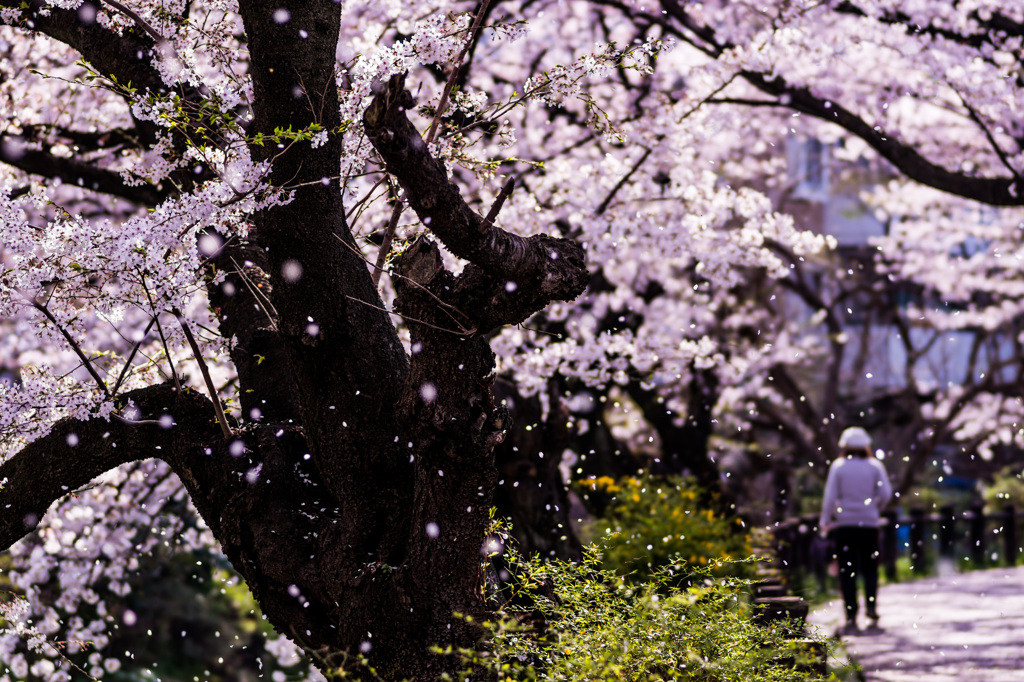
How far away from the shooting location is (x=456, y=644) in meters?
4.14

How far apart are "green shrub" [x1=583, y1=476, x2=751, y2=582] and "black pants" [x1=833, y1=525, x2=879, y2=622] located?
110 cm

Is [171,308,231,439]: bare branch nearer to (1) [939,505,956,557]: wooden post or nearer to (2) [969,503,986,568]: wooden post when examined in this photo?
(1) [939,505,956,557]: wooden post

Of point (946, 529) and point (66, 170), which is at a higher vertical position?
point (66, 170)

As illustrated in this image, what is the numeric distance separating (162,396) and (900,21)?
25.0ft

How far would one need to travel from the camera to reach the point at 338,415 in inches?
183

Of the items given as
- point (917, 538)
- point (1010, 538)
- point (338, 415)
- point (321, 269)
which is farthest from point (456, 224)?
point (1010, 538)

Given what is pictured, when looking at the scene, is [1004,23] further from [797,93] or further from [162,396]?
[162,396]

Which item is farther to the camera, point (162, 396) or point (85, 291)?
point (162, 396)

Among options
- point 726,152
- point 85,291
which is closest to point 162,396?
point 85,291

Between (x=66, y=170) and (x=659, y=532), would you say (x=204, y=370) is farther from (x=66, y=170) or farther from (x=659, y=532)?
(x=659, y=532)

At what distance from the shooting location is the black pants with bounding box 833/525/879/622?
993 centimetres

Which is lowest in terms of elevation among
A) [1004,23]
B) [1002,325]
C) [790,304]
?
[1004,23]

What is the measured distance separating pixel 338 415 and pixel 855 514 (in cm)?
686

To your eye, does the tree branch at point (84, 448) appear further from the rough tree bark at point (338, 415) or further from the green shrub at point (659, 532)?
the green shrub at point (659, 532)
